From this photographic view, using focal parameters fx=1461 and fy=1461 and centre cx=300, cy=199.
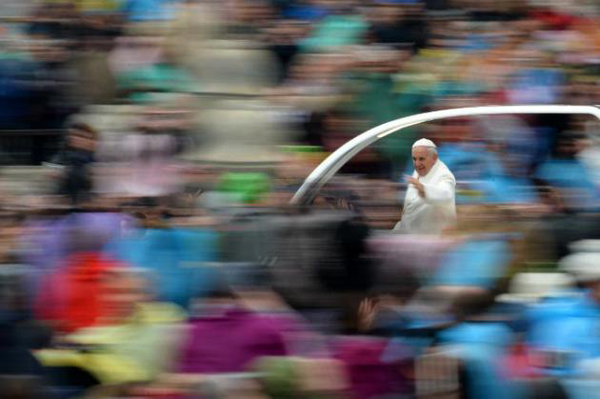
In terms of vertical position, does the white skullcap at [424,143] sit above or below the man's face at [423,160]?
above

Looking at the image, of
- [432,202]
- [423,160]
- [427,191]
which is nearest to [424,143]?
[423,160]

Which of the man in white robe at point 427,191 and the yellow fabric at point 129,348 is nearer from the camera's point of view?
the yellow fabric at point 129,348

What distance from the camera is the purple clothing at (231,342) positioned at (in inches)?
196

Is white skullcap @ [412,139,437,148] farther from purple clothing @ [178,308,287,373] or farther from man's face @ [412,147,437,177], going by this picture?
purple clothing @ [178,308,287,373]

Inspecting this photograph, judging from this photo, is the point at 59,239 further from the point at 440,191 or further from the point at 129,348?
the point at 440,191

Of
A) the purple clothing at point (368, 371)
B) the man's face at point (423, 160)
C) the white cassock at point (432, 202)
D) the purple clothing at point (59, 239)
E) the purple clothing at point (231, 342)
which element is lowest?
the purple clothing at point (368, 371)

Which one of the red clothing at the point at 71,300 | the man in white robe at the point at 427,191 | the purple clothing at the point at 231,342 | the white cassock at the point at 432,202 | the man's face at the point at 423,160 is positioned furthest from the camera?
the man's face at the point at 423,160

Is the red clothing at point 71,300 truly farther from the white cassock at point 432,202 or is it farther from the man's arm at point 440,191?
the man's arm at point 440,191

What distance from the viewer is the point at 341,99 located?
6426mm

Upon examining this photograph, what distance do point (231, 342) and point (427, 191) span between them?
104 inches

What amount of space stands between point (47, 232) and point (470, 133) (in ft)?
8.70

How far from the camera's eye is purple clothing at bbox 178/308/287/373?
4980mm

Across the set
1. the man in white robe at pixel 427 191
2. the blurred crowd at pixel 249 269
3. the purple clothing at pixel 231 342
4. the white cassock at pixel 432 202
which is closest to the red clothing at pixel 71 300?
the blurred crowd at pixel 249 269

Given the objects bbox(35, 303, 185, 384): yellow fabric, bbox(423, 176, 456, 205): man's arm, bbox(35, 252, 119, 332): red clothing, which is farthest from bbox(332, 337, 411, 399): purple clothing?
bbox(423, 176, 456, 205): man's arm
